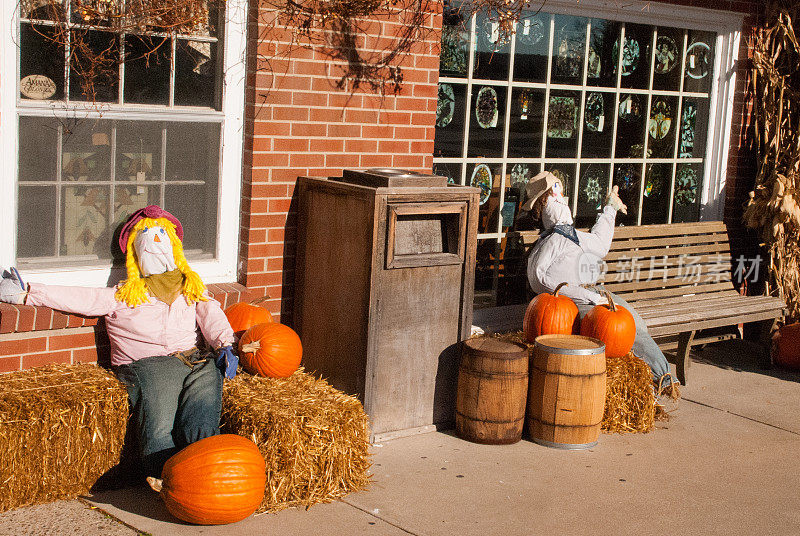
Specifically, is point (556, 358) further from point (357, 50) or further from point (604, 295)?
point (357, 50)

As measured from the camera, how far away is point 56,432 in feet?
14.7

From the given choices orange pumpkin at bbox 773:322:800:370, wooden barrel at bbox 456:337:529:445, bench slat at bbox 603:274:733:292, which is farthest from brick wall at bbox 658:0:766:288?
wooden barrel at bbox 456:337:529:445

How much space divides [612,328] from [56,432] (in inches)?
129

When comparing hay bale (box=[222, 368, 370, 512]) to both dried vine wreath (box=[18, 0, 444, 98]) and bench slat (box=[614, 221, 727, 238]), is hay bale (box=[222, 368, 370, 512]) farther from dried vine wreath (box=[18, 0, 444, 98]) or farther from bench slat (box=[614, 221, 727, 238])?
bench slat (box=[614, 221, 727, 238])

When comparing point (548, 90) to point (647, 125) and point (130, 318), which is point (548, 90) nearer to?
point (647, 125)

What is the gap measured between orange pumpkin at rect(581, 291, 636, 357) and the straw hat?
0.99 metres

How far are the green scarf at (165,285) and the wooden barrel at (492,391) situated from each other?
1665 millimetres

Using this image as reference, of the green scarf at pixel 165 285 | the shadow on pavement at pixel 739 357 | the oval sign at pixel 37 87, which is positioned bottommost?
the shadow on pavement at pixel 739 357

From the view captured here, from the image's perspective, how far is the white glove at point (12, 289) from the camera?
479 cm

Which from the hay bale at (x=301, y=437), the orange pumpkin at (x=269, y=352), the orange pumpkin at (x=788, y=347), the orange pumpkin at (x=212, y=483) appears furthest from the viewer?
the orange pumpkin at (x=788, y=347)

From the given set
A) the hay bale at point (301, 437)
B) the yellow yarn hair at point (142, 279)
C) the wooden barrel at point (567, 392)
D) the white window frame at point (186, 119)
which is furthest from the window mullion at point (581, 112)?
the yellow yarn hair at point (142, 279)

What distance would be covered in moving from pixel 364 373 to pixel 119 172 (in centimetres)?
172

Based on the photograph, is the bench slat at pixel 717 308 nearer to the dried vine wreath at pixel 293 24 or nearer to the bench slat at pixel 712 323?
the bench slat at pixel 712 323

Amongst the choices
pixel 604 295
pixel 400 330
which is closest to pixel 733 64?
pixel 604 295
